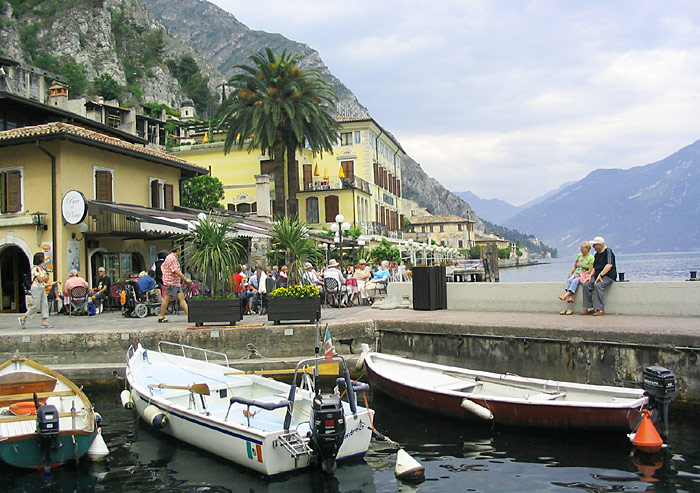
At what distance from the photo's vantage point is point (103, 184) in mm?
23203

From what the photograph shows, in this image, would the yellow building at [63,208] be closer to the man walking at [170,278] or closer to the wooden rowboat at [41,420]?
the man walking at [170,278]

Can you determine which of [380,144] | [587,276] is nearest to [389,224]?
[380,144]

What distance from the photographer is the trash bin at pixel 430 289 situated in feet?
55.4

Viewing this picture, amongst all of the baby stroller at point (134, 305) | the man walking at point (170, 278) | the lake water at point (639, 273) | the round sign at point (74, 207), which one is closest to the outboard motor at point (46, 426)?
the man walking at point (170, 278)

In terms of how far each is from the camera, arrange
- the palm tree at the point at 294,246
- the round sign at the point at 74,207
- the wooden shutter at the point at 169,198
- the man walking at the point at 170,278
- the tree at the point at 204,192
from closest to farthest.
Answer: the man walking at the point at 170,278
the palm tree at the point at 294,246
the round sign at the point at 74,207
the wooden shutter at the point at 169,198
the tree at the point at 204,192

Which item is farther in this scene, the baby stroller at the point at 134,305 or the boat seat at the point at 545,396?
the baby stroller at the point at 134,305

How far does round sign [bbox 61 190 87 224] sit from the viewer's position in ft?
67.0

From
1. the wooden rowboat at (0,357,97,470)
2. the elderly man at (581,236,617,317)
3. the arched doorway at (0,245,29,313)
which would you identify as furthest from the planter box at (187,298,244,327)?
the arched doorway at (0,245,29,313)

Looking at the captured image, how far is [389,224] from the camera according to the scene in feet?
209

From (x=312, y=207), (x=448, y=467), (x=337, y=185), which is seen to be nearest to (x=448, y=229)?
(x=337, y=185)

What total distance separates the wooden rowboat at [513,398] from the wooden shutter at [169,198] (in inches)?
696

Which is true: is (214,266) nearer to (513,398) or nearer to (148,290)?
(148,290)

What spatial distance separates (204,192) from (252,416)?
39.5 m

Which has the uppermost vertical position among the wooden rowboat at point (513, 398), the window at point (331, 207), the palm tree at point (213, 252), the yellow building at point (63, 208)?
the window at point (331, 207)
